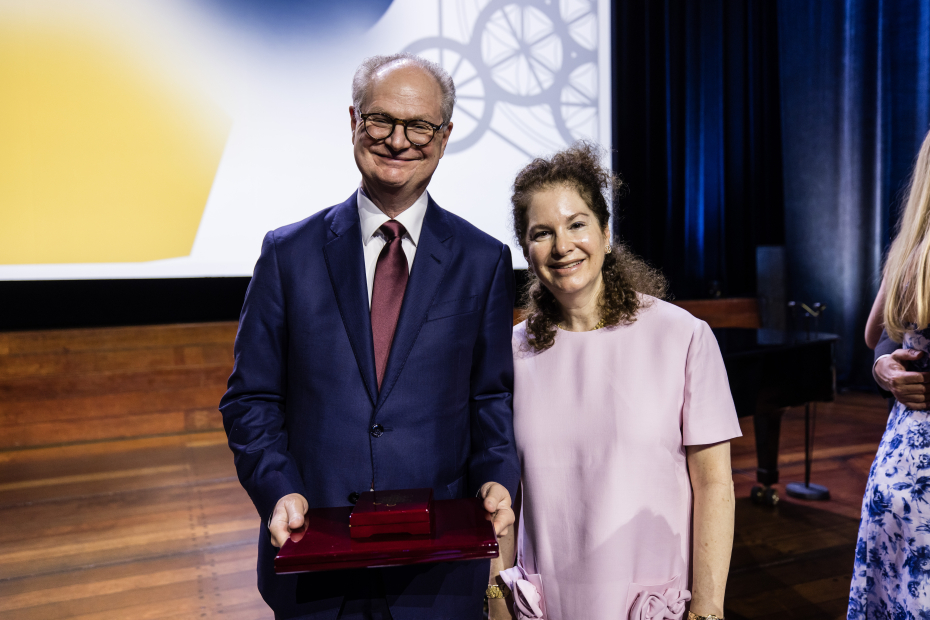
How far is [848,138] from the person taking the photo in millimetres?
5852

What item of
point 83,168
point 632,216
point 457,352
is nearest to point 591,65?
point 632,216

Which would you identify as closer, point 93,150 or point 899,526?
point 899,526

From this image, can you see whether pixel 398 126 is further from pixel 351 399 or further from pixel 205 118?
pixel 205 118

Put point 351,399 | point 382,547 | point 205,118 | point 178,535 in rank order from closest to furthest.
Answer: point 382,547
point 351,399
point 178,535
point 205,118

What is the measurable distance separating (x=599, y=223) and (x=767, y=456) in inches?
101

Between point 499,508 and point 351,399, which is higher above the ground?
point 351,399

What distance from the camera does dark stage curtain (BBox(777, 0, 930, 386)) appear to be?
5.55 m

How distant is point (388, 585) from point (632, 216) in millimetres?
5342

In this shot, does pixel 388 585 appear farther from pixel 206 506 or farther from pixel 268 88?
pixel 268 88

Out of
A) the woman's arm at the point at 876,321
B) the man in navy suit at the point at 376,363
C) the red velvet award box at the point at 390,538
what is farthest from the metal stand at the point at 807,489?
the red velvet award box at the point at 390,538

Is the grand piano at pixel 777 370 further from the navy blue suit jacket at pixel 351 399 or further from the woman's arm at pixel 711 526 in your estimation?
the navy blue suit jacket at pixel 351 399

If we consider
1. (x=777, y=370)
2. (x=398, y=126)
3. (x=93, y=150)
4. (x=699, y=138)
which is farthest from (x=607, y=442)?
(x=699, y=138)

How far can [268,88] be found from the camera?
4184 mm

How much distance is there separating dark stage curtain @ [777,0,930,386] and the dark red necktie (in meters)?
5.68
